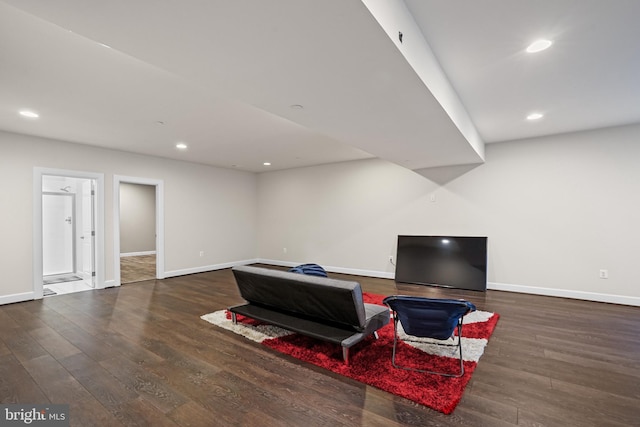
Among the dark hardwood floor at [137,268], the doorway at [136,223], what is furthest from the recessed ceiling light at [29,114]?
the doorway at [136,223]

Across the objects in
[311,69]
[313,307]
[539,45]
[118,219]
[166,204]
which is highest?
[539,45]

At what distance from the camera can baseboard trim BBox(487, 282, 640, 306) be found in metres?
4.40

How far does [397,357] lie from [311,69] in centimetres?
257

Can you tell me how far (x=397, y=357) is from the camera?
2.80m

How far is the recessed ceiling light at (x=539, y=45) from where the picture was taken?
229 cm

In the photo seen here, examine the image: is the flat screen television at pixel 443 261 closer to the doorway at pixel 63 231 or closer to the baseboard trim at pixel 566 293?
the baseboard trim at pixel 566 293

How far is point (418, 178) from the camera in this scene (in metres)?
6.15

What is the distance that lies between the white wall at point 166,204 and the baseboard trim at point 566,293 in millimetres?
6169

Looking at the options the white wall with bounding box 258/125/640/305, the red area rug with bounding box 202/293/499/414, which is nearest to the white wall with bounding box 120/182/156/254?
the white wall with bounding box 258/125/640/305

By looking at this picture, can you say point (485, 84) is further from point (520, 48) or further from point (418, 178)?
point (418, 178)

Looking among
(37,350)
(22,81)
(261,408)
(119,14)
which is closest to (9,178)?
(22,81)

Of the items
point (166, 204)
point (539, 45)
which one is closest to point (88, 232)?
point (166, 204)

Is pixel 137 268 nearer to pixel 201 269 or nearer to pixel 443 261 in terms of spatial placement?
pixel 201 269

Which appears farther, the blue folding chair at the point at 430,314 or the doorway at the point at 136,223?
the doorway at the point at 136,223
